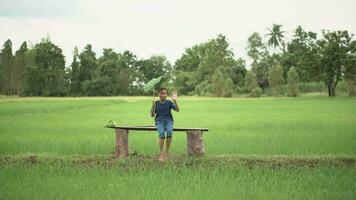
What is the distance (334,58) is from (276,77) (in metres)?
8.06

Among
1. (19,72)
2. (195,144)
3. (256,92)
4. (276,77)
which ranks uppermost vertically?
(19,72)

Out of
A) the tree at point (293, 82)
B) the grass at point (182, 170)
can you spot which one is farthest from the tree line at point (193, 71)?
the grass at point (182, 170)

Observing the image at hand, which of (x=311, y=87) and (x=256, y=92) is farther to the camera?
(x=311, y=87)

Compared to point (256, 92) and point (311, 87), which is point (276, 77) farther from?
point (311, 87)

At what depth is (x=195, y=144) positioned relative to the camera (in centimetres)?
930

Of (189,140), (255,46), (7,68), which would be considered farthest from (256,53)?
(189,140)

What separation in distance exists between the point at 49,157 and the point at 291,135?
24.8 feet

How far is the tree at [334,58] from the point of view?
52.9 metres

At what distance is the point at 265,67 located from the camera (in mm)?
66812

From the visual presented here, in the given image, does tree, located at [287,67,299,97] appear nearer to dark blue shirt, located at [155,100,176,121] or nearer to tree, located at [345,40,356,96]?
tree, located at [345,40,356,96]

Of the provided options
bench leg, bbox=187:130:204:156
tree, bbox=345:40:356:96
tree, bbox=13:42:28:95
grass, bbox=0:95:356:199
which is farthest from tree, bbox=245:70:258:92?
bench leg, bbox=187:130:204:156

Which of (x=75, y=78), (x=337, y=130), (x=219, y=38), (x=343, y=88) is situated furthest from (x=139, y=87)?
(x=337, y=130)

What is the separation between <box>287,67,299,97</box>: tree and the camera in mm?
55625

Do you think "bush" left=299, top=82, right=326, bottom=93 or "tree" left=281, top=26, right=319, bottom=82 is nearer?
"tree" left=281, top=26, right=319, bottom=82
